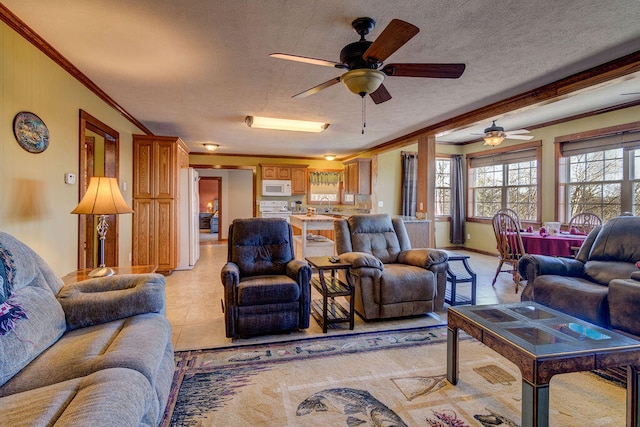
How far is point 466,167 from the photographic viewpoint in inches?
300

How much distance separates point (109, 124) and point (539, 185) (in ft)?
22.7

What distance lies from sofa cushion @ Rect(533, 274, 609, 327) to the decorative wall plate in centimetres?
435

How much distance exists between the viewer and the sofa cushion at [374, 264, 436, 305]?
10.00 feet

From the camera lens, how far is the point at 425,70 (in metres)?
2.30

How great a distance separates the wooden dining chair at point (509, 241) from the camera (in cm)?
437

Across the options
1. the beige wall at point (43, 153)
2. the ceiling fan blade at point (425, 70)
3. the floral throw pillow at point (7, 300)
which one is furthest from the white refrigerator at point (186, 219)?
the ceiling fan blade at point (425, 70)

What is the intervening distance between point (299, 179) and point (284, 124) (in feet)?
11.2

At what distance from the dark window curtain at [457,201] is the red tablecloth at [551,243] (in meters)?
3.24

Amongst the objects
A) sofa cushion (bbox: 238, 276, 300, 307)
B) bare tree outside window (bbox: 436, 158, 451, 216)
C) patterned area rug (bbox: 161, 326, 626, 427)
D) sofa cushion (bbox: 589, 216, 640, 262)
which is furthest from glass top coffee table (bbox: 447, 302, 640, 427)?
bare tree outside window (bbox: 436, 158, 451, 216)

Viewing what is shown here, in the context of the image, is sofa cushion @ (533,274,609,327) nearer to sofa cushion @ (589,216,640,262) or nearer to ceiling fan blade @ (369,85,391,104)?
sofa cushion @ (589,216,640,262)

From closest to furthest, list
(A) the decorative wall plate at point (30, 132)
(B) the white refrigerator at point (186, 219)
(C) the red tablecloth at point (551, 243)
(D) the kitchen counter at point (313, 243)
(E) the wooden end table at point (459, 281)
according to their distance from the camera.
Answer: (A) the decorative wall plate at point (30, 132), (E) the wooden end table at point (459, 281), (C) the red tablecloth at point (551, 243), (D) the kitchen counter at point (313, 243), (B) the white refrigerator at point (186, 219)

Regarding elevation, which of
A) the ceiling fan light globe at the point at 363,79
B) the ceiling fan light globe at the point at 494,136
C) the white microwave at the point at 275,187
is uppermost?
the ceiling fan light globe at the point at 494,136

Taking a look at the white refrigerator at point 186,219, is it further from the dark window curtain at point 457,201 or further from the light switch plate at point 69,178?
the dark window curtain at point 457,201

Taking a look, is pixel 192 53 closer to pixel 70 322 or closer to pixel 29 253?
pixel 29 253
